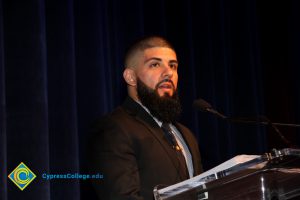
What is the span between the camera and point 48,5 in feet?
8.80

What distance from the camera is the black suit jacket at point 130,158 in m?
1.98

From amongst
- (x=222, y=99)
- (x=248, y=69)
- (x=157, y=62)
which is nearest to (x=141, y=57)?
(x=157, y=62)

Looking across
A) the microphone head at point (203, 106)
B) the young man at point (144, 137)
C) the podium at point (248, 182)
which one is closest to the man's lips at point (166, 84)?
the young man at point (144, 137)

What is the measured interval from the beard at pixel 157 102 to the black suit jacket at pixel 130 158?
0.34 feet

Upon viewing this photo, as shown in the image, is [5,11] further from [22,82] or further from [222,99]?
[222,99]

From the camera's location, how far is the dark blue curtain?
2422 millimetres

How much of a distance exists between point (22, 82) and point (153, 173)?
0.88 metres

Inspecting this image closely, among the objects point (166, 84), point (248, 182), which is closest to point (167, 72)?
point (166, 84)

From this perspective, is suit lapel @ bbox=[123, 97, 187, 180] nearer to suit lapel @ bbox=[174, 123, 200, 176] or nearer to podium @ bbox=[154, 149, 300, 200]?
suit lapel @ bbox=[174, 123, 200, 176]

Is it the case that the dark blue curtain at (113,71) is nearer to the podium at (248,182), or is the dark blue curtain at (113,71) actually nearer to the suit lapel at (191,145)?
the suit lapel at (191,145)

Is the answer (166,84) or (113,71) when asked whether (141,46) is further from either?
(113,71)

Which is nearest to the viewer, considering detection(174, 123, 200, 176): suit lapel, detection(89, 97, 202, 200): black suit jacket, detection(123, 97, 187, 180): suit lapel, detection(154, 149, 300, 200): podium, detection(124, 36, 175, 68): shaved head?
detection(154, 149, 300, 200): podium

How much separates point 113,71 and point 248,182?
5.56ft

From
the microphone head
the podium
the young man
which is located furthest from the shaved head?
the podium
